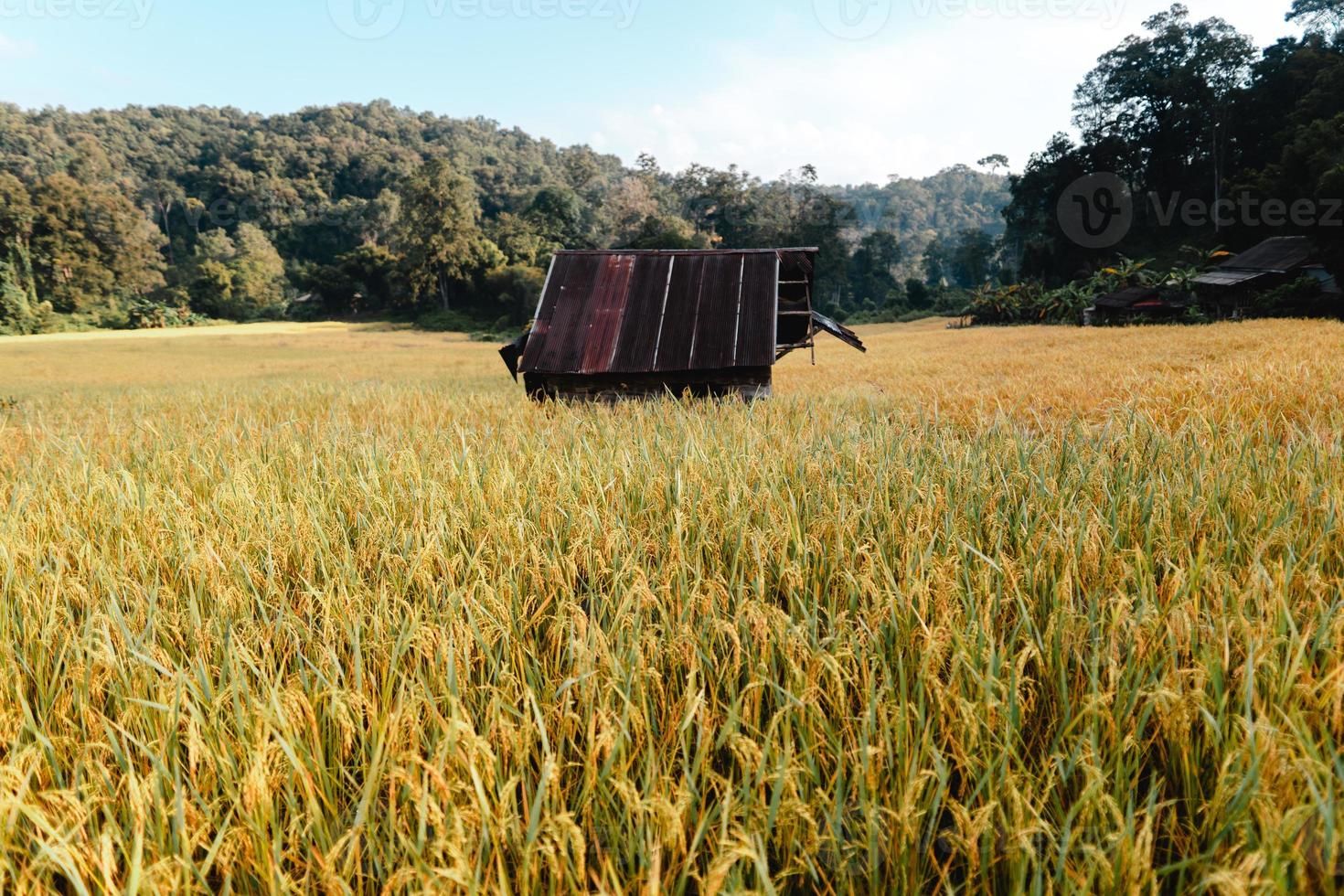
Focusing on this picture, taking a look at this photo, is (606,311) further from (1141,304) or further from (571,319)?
(1141,304)

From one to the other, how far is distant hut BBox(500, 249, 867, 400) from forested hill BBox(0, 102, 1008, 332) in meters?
47.3

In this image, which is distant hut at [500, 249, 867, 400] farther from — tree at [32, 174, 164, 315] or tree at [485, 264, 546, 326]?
tree at [32, 174, 164, 315]

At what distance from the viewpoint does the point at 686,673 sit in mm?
2111

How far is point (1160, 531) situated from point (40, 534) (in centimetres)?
547

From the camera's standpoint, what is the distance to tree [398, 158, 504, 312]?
196 ft

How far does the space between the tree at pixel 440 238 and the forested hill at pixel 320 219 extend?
0.56 ft

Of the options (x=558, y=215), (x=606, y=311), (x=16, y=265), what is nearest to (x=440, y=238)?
(x=558, y=215)

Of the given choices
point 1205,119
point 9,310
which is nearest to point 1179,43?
point 1205,119

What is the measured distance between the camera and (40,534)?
11.1 feet

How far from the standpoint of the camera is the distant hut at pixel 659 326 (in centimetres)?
987

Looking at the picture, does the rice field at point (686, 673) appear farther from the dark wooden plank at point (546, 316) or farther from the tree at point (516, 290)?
the tree at point (516, 290)

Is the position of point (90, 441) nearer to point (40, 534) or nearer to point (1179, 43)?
point (40, 534)

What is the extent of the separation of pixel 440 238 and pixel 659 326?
A: 5691cm

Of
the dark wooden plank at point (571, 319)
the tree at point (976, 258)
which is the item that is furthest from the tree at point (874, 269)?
the dark wooden plank at point (571, 319)
